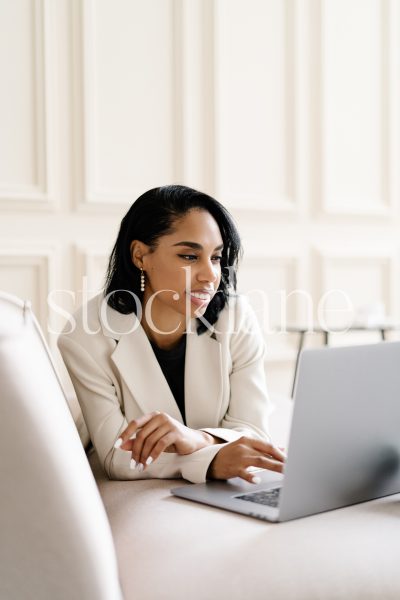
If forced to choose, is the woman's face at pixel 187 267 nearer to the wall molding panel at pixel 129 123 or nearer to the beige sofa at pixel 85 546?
the beige sofa at pixel 85 546

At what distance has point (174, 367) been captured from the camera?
1.97m

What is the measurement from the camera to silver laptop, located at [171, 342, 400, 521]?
115 cm

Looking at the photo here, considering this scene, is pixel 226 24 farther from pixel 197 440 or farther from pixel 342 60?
pixel 197 440

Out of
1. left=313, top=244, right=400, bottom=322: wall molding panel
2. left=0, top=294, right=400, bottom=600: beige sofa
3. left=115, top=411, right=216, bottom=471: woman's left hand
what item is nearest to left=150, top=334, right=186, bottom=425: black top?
left=115, top=411, right=216, bottom=471: woman's left hand

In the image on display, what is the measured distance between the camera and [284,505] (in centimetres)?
118

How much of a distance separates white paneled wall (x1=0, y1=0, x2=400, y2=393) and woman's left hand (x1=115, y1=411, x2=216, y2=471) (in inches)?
85.9

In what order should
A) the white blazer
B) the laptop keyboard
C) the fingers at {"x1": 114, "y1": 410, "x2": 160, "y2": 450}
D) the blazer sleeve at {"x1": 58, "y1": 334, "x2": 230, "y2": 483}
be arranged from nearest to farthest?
the laptop keyboard < the fingers at {"x1": 114, "y1": 410, "x2": 160, "y2": 450} < the blazer sleeve at {"x1": 58, "y1": 334, "x2": 230, "y2": 483} < the white blazer

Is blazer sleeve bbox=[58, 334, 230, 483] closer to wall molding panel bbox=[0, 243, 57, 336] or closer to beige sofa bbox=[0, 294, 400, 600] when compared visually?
beige sofa bbox=[0, 294, 400, 600]

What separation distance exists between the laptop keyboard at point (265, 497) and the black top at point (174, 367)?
0.60 m

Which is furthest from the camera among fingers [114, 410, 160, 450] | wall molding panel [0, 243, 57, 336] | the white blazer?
wall molding panel [0, 243, 57, 336]

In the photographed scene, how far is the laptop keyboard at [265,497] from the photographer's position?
1.31m

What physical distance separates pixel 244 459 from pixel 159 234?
679 mm

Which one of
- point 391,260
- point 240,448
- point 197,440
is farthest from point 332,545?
point 391,260

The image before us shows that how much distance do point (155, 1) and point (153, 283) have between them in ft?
7.95
